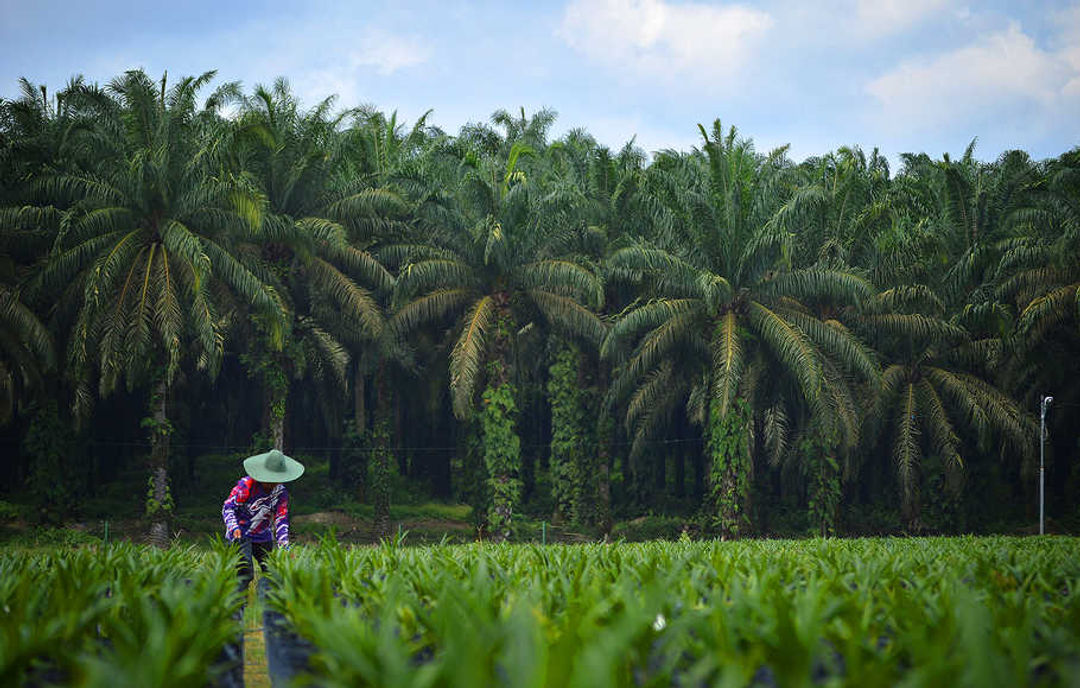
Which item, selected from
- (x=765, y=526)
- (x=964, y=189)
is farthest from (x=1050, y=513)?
(x=964, y=189)

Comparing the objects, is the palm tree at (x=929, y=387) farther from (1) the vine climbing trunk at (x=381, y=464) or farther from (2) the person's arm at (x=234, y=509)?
(2) the person's arm at (x=234, y=509)

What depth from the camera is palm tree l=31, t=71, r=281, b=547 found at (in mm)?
20484

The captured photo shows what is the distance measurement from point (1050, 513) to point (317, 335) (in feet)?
75.5

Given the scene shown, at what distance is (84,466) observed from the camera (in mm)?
28047

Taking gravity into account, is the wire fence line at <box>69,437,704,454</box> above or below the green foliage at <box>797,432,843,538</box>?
above

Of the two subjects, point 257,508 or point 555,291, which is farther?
point 555,291

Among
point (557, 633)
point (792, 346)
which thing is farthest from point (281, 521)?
point (792, 346)

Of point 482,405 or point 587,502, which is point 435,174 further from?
point 587,502

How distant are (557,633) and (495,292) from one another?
22.1 meters

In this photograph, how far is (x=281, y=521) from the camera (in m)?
9.52

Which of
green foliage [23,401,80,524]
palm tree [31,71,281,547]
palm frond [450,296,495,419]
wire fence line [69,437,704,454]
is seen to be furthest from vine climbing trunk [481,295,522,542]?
green foliage [23,401,80,524]

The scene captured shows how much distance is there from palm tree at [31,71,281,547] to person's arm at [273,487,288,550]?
11360mm

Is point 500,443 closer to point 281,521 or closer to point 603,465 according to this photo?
point 603,465

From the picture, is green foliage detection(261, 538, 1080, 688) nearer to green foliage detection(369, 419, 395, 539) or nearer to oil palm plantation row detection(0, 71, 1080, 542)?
oil palm plantation row detection(0, 71, 1080, 542)
